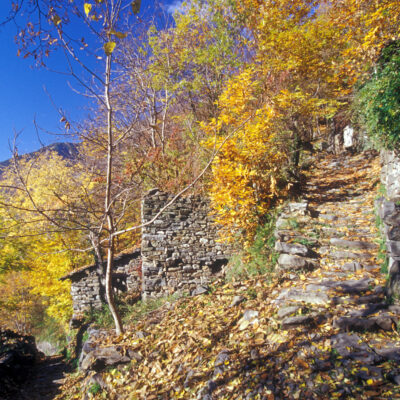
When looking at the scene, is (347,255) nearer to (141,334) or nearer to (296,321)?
(296,321)

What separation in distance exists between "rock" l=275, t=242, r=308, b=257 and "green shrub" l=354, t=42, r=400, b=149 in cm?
261

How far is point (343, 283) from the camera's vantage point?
4074 millimetres

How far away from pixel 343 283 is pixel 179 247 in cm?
462

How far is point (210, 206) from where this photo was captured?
25.2 ft

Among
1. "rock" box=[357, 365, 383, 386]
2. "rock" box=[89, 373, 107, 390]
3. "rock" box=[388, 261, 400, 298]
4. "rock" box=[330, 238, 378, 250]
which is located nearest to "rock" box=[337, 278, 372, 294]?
"rock" box=[388, 261, 400, 298]

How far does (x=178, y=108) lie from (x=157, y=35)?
10.5 ft

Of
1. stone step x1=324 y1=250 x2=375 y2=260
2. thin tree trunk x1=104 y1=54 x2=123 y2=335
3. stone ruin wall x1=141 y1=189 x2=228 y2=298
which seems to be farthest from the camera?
stone ruin wall x1=141 y1=189 x2=228 y2=298

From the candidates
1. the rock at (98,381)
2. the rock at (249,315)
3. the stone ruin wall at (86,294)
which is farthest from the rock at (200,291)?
the stone ruin wall at (86,294)

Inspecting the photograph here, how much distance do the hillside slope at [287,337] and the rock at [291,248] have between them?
32cm

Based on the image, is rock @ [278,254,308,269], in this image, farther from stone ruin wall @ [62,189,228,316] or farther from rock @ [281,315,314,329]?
stone ruin wall @ [62,189,228,316]

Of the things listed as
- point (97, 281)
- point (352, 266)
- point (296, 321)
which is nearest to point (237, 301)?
point (296, 321)

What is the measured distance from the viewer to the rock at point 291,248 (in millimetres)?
5113

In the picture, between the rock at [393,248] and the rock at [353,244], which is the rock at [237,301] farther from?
the rock at [393,248]

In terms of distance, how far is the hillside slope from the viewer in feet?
9.02
